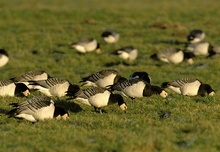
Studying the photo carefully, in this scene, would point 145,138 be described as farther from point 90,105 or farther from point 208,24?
point 208,24

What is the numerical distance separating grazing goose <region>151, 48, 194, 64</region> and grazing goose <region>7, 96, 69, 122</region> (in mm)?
15652

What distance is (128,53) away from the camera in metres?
30.2

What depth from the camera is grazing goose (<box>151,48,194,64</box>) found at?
97.1 feet

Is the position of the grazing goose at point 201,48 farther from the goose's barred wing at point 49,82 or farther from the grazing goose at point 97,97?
the grazing goose at point 97,97

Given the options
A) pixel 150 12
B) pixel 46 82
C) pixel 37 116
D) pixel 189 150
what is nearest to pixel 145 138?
pixel 189 150

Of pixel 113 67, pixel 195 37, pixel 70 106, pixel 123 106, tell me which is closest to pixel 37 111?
pixel 70 106

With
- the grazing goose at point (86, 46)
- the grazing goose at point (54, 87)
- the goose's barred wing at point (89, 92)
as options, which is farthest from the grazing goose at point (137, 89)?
the grazing goose at point (86, 46)

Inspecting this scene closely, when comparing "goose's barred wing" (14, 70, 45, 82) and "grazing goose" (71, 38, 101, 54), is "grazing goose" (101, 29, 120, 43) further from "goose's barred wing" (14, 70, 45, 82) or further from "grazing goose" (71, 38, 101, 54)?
"goose's barred wing" (14, 70, 45, 82)

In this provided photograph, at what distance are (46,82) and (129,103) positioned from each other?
11.1 ft

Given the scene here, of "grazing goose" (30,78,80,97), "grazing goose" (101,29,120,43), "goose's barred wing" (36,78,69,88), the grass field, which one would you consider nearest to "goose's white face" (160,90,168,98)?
the grass field

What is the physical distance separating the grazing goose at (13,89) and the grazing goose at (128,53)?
12296 millimetres

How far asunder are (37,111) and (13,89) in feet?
15.5

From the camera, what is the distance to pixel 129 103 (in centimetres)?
1794

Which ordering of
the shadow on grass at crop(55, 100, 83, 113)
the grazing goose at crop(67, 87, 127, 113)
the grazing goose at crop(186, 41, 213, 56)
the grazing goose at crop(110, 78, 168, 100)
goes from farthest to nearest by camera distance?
the grazing goose at crop(186, 41, 213, 56), the grazing goose at crop(110, 78, 168, 100), the shadow on grass at crop(55, 100, 83, 113), the grazing goose at crop(67, 87, 127, 113)
